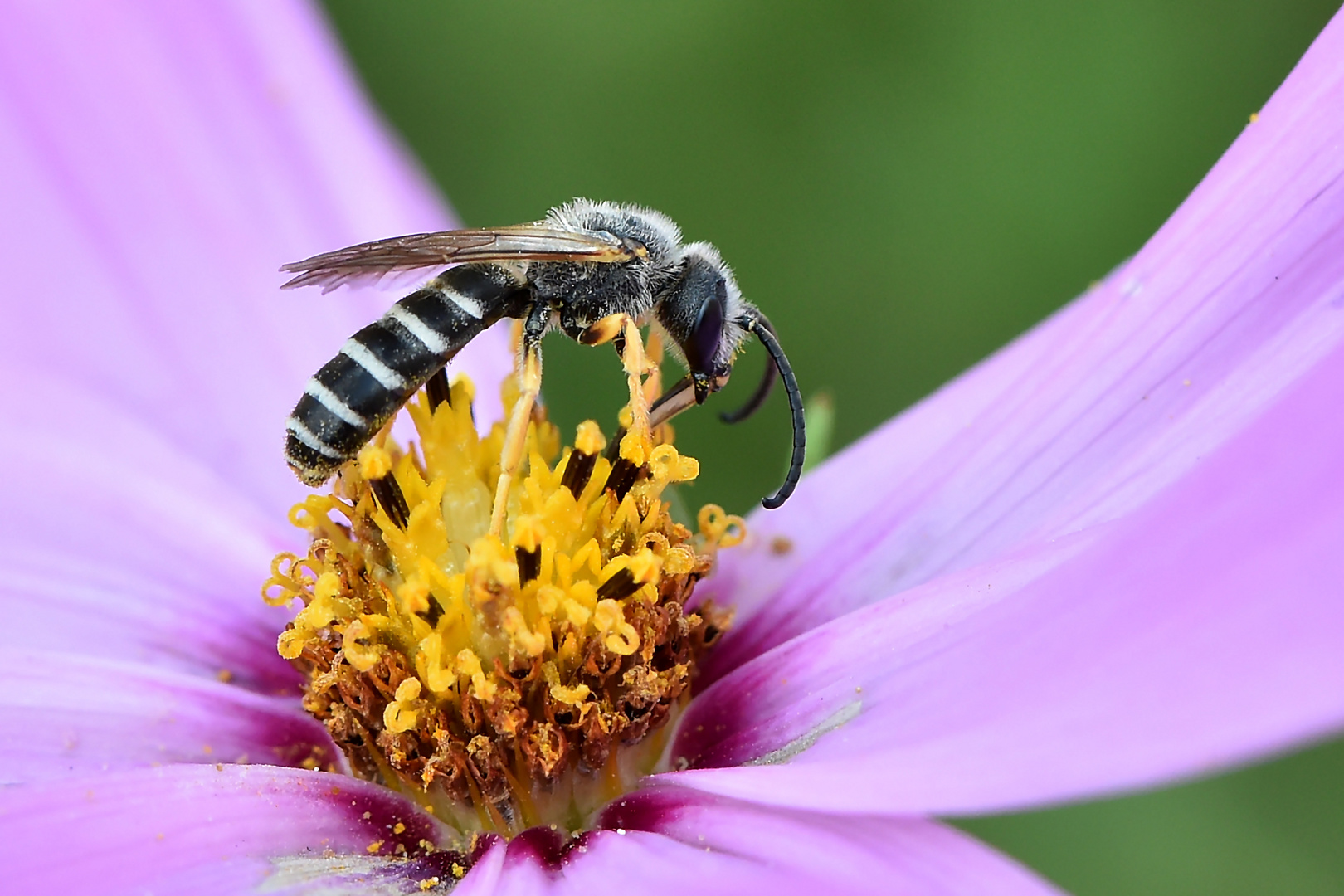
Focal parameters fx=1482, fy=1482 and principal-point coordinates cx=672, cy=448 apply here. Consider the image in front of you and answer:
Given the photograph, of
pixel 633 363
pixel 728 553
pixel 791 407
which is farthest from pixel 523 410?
pixel 728 553

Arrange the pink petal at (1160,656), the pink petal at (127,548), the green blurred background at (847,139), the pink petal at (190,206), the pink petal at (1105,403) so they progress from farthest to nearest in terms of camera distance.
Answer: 1. the green blurred background at (847,139)
2. the pink petal at (190,206)
3. the pink petal at (127,548)
4. the pink petal at (1105,403)
5. the pink petal at (1160,656)

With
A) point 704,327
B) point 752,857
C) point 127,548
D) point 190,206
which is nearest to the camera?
point 752,857

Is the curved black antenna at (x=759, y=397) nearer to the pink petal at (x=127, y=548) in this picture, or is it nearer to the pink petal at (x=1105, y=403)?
the pink petal at (x=1105, y=403)

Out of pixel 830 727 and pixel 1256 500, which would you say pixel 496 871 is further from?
pixel 1256 500

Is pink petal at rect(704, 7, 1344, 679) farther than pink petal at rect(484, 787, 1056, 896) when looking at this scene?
Yes

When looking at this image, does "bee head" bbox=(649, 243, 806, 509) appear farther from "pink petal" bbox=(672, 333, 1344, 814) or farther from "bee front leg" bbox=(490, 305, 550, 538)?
"pink petal" bbox=(672, 333, 1344, 814)

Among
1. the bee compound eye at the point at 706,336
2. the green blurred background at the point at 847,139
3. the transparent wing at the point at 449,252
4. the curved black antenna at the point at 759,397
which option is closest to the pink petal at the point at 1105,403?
the curved black antenna at the point at 759,397

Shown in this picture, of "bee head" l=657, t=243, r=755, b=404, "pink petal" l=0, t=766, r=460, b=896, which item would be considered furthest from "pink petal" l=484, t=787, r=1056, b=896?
"bee head" l=657, t=243, r=755, b=404

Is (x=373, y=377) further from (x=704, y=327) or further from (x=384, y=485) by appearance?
(x=704, y=327)

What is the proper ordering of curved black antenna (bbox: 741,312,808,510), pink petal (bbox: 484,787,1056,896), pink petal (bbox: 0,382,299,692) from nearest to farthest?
pink petal (bbox: 484,787,1056,896)
curved black antenna (bbox: 741,312,808,510)
pink petal (bbox: 0,382,299,692)
